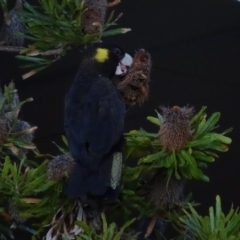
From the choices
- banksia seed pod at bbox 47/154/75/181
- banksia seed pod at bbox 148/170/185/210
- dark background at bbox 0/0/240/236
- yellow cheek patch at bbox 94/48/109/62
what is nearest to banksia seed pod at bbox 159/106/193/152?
banksia seed pod at bbox 148/170/185/210

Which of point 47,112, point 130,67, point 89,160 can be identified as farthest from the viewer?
point 47,112

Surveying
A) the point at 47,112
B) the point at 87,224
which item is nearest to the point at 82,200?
the point at 87,224

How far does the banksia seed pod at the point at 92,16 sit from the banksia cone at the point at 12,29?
0.18 metres

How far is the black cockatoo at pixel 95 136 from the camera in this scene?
134cm

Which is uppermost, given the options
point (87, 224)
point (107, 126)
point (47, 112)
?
point (107, 126)

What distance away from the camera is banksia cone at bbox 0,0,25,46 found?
162cm

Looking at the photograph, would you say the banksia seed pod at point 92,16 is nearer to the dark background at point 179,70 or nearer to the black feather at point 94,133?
the black feather at point 94,133

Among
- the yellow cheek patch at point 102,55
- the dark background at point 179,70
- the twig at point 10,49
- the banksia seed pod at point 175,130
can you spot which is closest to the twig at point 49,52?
the twig at point 10,49

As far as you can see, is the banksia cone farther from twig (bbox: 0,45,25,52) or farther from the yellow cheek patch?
the yellow cheek patch

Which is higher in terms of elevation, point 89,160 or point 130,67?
point 130,67

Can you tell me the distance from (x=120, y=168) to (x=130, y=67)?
0.20m

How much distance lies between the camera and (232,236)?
1.26 meters

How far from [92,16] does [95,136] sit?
0.25 meters

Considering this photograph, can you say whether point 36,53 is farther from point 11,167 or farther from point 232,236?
point 232,236
